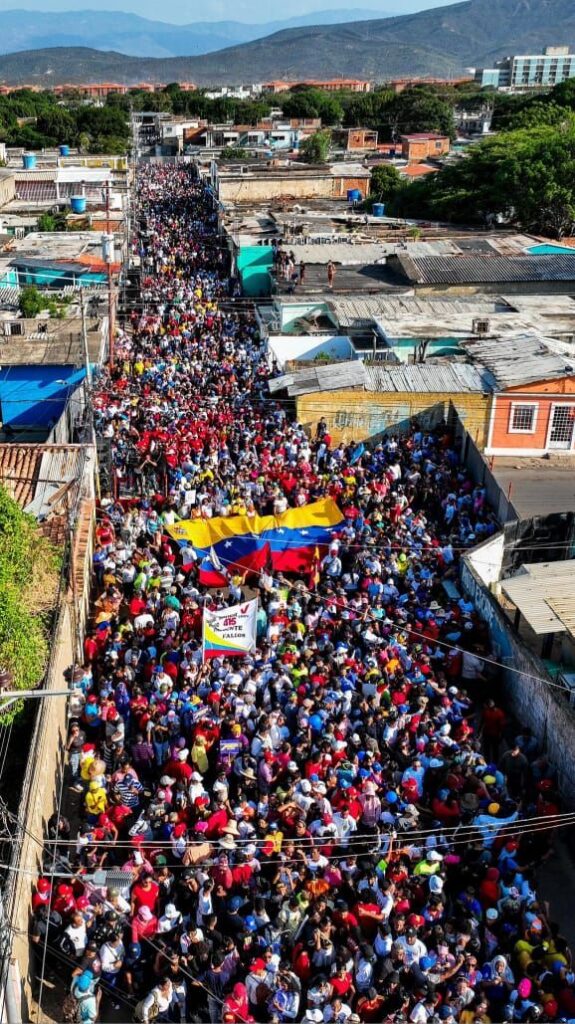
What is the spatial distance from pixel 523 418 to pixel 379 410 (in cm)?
345

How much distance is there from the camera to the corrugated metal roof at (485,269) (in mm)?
31922

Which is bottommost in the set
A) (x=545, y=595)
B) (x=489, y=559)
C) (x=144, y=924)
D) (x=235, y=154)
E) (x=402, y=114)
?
(x=144, y=924)

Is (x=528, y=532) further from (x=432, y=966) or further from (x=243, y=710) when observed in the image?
(x=432, y=966)

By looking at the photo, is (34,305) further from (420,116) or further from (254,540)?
(420,116)

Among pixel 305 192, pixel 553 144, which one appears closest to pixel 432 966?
pixel 553 144

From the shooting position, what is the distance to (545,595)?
43.9 feet

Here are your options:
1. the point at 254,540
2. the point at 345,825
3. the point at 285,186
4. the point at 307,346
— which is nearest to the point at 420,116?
the point at 285,186

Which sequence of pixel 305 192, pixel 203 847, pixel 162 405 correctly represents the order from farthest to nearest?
pixel 305 192, pixel 162 405, pixel 203 847

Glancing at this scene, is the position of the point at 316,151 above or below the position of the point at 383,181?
above

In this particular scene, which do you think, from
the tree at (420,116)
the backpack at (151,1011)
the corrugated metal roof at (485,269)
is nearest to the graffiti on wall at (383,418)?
the corrugated metal roof at (485,269)

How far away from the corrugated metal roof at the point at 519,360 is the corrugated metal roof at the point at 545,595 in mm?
8437

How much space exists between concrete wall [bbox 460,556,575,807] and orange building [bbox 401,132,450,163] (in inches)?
2673

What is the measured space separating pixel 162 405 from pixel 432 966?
53.6 ft

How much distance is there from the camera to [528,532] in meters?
17.2
